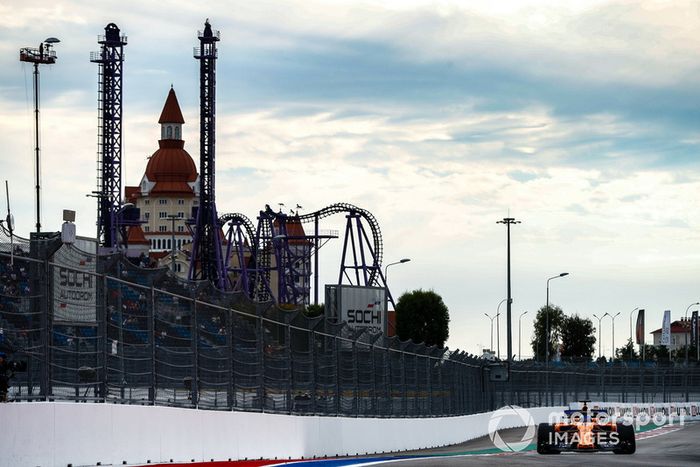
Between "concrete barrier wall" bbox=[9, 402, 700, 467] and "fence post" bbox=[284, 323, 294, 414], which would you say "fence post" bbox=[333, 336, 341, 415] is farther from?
"fence post" bbox=[284, 323, 294, 414]

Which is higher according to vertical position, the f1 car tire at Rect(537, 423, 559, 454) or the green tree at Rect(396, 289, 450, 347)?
the green tree at Rect(396, 289, 450, 347)

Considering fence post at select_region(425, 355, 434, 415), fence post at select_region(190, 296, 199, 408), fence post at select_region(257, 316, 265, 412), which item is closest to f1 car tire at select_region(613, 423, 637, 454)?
fence post at select_region(257, 316, 265, 412)

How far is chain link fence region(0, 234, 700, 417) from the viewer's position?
14.4 m

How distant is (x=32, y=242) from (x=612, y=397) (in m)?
60.6

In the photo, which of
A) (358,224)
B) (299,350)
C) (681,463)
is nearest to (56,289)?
(299,350)

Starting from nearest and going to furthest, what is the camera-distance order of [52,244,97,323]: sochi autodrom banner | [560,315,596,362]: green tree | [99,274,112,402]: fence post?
[52,244,97,323]: sochi autodrom banner
[99,274,112,402]: fence post
[560,315,596,362]: green tree

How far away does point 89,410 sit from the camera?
15.3 meters

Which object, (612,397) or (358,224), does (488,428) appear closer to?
(612,397)

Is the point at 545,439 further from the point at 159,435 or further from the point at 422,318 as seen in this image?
the point at 422,318

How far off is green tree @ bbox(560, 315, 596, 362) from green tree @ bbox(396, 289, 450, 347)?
169ft

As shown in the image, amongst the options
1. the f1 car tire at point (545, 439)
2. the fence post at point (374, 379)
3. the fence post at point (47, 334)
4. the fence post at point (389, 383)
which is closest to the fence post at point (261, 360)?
the f1 car tire at point (545, 439)

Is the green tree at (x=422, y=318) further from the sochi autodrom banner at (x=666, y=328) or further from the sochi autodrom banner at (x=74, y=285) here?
the sochi autodrom banner at (x=74, y=285)

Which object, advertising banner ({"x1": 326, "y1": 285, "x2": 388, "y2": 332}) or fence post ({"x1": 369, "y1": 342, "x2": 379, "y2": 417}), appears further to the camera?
advertising banner ({"x1": 326, "y1": 285, "x2": 388, "y2": 332})

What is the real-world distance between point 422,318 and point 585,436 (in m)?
121
